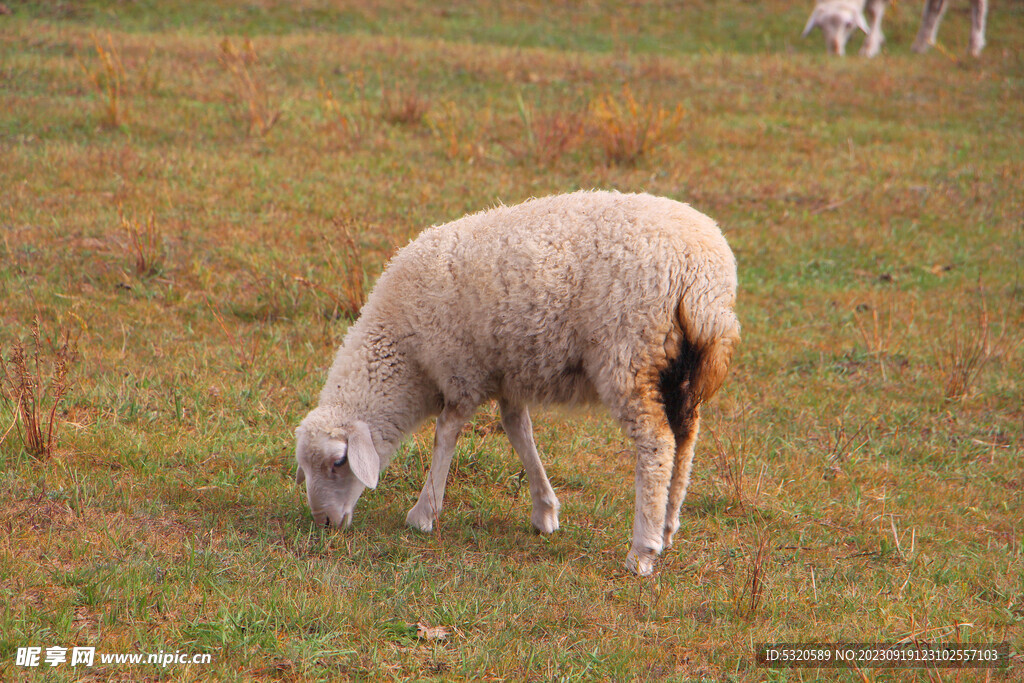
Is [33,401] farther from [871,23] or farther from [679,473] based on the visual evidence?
[871,23]

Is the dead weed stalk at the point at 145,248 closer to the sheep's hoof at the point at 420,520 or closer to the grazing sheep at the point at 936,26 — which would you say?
the sheep's hoof at the point at 420,520

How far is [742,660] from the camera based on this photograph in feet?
12.4

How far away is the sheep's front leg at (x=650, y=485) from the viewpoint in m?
4.18

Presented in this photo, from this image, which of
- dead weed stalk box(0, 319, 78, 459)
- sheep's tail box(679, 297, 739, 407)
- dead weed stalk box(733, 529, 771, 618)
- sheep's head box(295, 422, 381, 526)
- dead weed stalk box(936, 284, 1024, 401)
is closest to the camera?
dead weed stalk box(733, 529, 771, 618)

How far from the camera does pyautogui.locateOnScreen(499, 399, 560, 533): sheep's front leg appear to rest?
4.79 metres

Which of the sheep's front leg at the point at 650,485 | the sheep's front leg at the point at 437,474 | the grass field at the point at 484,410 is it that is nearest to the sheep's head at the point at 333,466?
the grass field at the point at 484,410

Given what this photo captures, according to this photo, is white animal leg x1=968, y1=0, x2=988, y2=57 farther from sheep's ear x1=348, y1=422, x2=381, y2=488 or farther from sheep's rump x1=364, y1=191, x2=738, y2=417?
sheep's ear x1=348, y1=422, x2=381, y2=488

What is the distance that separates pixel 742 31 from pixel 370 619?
17.6 meters

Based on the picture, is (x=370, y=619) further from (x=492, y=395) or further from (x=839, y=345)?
(x=839, y=345)

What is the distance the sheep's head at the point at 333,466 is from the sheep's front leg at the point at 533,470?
72 centimetres

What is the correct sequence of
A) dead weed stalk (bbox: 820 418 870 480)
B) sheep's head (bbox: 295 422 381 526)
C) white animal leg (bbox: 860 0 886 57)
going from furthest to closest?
1. white animal leg (bbox: 860 0 886 57)
2. dead weed stalk (bbox: 820 418 870 480)
3. sheep's head (bbox: 295 422 381 526)

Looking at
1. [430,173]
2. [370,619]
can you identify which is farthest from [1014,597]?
[430,173]

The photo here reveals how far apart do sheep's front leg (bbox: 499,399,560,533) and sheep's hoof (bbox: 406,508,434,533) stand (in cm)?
53

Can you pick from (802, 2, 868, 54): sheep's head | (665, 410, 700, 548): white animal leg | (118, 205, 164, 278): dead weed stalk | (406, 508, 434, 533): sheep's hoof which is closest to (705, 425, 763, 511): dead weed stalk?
(665, 410, 700, 548): white animal leg
